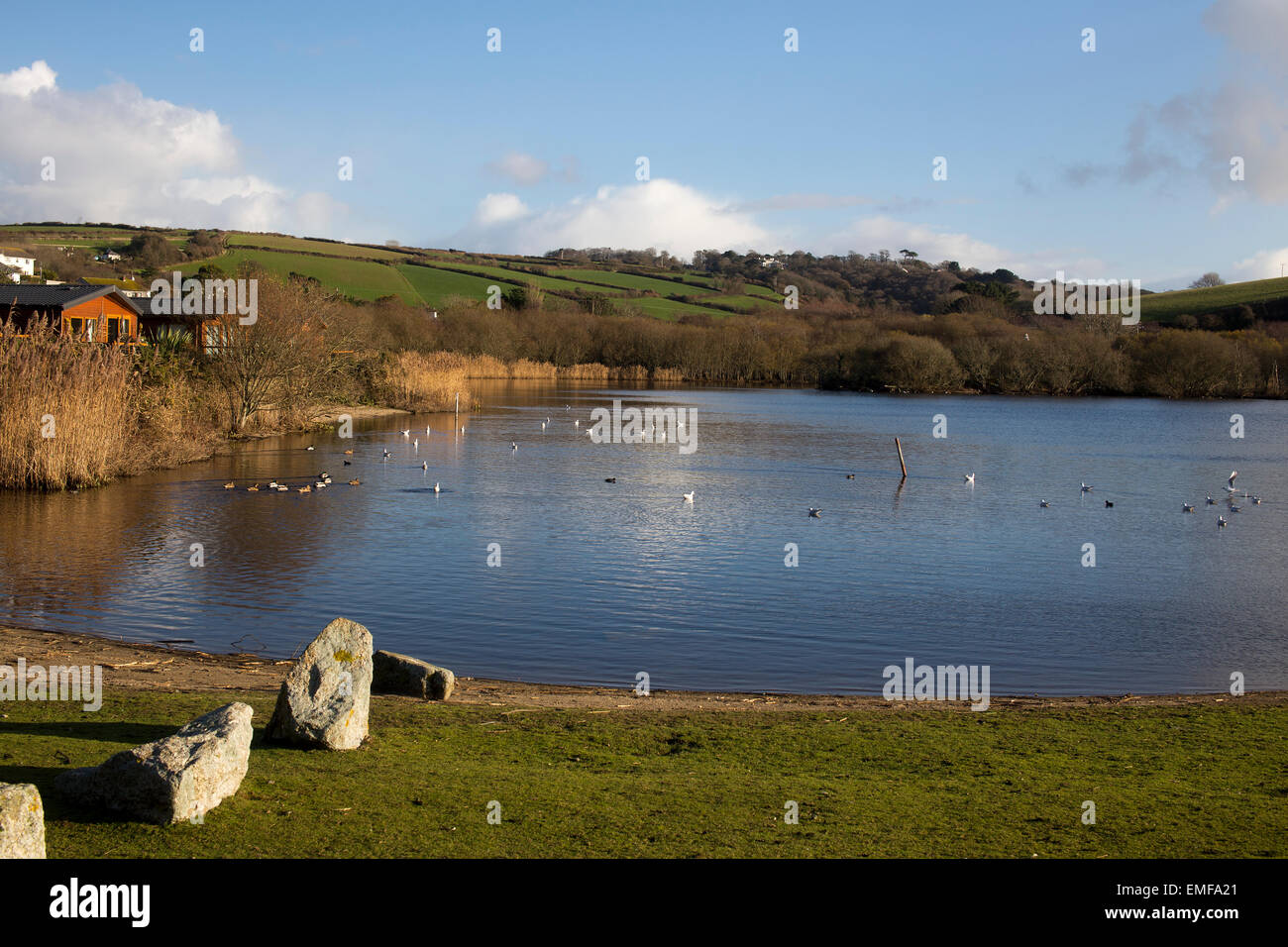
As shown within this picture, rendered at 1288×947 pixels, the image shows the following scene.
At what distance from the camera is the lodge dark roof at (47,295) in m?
41.2

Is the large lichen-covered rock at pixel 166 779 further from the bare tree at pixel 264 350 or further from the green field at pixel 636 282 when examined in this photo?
the green field at pixel 636 282

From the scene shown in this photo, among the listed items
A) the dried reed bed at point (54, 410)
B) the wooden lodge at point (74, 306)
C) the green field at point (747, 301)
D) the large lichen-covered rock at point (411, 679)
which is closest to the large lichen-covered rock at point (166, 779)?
the large lichen-covered rock at point (411, 679)

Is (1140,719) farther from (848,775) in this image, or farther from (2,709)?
(2,709)

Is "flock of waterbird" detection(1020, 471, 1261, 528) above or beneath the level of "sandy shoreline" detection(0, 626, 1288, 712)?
above

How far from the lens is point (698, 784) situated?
7734mm

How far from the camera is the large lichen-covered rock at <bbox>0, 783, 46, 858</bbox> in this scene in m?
4.96

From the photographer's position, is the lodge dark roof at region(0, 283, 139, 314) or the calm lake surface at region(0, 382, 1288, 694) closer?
the calm lake surface at region(0, 382, 1288, 694)

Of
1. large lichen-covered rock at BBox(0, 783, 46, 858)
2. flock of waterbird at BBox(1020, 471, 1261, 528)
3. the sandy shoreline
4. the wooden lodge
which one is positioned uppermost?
the wooden lodge

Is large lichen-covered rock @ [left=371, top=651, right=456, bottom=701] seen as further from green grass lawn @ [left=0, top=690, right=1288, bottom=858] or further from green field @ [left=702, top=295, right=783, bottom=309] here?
green field @ [left=702, top=295, right=783, bottom=309]

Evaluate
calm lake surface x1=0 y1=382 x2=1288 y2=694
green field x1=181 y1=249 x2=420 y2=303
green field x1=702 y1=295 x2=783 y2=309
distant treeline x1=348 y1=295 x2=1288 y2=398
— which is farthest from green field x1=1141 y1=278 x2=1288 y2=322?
calm lake surface x1=0 y1=382 x2=1288 y2=694

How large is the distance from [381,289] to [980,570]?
3860 inches

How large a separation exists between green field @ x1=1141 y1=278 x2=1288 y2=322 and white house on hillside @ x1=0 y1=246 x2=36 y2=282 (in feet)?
379

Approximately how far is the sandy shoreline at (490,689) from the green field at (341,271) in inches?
3605
